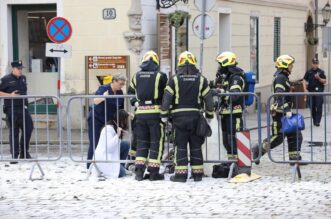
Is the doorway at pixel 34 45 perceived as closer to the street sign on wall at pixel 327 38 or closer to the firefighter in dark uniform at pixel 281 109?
the firefighter in dark uniform at pixel 281 109

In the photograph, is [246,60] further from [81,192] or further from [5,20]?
[81,192]

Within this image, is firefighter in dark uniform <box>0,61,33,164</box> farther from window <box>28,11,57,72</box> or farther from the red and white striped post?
window <box>28,11,57,72</box>

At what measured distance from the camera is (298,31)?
109 ft

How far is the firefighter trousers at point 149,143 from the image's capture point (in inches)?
462

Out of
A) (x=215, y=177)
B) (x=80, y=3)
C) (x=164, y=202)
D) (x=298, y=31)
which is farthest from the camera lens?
(x=298, y=31)

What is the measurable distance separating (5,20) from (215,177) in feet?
32.6

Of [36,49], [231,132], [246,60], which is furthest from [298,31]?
[231,132]

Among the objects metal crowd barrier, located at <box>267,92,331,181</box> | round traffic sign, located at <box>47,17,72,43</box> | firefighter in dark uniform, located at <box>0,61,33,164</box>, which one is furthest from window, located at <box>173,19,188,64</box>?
firefighter in dark uniform, located at <box>0,61,33,164</box>

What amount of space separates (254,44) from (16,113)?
15.0 meters

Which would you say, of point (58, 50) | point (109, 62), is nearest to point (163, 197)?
point (58, 50)

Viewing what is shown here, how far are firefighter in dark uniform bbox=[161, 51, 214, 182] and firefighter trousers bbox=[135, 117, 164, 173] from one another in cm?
21

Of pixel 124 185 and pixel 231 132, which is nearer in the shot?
pixel 124 185

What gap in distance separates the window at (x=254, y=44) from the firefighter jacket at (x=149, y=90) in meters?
16.1

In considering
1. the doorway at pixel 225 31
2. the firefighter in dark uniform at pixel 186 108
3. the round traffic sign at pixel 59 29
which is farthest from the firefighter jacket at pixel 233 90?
the doorway at pixel 225 31
